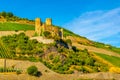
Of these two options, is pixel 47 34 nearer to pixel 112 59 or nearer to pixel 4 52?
pixel 4 52

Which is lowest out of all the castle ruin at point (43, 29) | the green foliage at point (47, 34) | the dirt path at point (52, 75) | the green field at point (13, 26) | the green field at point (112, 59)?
the dirt path at point (52, 75)

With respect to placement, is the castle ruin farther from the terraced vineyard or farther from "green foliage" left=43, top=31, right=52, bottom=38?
the terraced vineyard

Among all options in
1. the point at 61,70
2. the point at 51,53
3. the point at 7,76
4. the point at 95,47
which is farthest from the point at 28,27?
the point at 7,76

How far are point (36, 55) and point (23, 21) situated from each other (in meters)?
37.8

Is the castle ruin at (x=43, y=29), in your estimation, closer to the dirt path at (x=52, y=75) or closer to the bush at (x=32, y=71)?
the dirt path at (x=52, y=75)

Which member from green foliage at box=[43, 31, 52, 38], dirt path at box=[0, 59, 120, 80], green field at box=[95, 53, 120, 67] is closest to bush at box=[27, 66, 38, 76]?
dirt path at box=[0, 59, 120, 80]

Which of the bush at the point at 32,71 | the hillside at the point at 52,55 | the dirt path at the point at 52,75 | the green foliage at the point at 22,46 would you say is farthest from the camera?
the green foliage at the point at 22,46

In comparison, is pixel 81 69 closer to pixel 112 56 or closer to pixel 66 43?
pixel 66 43

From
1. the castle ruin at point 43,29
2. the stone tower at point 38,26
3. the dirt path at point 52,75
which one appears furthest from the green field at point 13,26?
the dirt path at point 52,75

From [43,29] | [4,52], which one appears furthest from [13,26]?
[4,52]

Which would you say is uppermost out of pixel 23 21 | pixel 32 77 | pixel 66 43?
pixel 23 21

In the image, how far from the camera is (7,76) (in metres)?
68.8

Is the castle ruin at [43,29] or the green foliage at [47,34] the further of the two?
the castle ruin at [43,29]

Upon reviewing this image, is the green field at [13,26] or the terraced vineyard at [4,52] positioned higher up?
the green field at [13,26]
